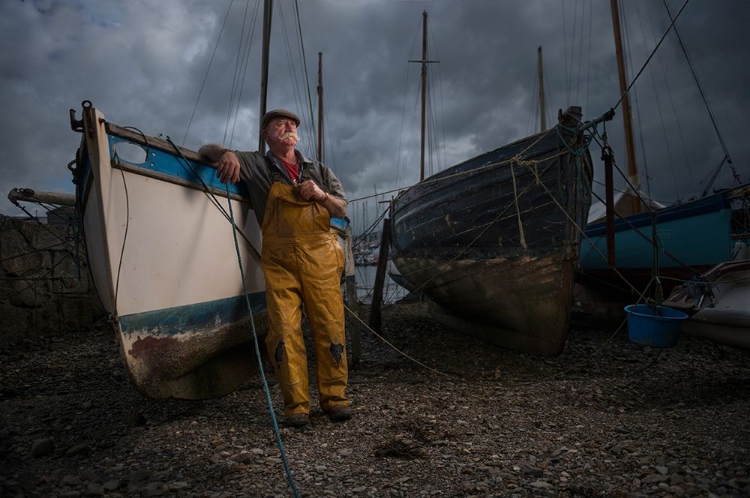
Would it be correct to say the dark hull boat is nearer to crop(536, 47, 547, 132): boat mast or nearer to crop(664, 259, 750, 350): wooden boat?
crop(664, 259, 750, 350): wooden boat

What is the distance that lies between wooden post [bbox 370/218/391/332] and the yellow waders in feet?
12.9

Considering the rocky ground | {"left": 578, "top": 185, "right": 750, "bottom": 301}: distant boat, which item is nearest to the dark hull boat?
the rocky ground

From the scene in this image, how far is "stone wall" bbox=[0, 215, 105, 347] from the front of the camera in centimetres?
658

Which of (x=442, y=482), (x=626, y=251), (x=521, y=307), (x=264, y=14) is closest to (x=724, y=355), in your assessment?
(x=521, y=307)

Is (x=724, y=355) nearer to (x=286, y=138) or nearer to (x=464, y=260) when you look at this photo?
(x=464, y=260)

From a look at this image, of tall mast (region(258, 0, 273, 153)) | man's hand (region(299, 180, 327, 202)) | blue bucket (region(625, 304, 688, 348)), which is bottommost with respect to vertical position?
blue bucket (region(625, 304, 688, 348))

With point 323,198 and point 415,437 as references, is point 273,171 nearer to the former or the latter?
point 323,198

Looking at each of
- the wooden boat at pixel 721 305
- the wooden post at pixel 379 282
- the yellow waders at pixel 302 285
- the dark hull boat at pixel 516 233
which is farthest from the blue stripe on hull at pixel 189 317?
the wooden boat at pixel 721 305

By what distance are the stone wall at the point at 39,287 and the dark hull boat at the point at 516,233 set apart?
5.35m

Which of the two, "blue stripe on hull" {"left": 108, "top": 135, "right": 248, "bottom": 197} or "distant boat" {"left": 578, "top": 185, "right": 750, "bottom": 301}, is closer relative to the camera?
"blue stripe on hull" {"left": 108, "top": 135, "right": 248, "bottom": 197}

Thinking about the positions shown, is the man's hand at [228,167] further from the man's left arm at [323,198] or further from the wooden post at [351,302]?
the wooden post at [351,302]

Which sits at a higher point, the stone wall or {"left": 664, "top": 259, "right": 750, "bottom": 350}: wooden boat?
the stone wall

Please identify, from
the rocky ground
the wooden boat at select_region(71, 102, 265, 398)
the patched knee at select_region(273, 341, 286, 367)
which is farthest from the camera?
the patched knee at select_region(273, 341, 286, 367)

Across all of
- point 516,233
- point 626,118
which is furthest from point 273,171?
point 626,118
